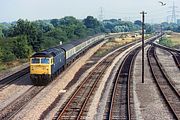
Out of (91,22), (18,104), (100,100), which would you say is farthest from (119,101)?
(91,22)

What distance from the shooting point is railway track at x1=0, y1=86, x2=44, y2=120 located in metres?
23.9

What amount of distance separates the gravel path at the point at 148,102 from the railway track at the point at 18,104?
8.02 meters

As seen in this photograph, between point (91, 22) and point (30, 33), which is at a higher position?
point (91, 22)

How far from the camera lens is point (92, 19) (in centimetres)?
19038

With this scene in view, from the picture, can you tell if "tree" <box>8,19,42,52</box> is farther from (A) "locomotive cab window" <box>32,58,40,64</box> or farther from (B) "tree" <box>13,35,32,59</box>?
(A) "locomotive cab window" <box>32,58,40,64</box>

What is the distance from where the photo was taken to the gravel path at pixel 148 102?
2343 centimetres

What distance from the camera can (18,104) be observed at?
1065 inches

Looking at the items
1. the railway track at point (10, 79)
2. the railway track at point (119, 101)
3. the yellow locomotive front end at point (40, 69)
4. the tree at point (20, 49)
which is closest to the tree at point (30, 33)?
the tree at point (20, 49)

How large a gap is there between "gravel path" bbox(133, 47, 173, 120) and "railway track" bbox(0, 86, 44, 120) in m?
8.02

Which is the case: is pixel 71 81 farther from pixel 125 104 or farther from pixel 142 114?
pixel 142 114

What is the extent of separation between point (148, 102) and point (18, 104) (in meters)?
9.52

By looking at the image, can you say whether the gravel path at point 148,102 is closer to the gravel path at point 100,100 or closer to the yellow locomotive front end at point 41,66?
the gravel path at point 100,100

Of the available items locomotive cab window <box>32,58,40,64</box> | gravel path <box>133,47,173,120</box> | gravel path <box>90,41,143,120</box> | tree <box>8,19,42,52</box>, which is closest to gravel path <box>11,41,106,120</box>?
locomotive cab window <box>32,58,40,64</box>

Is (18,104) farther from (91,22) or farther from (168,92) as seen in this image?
(91,22)
